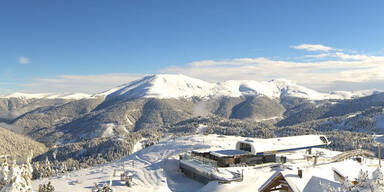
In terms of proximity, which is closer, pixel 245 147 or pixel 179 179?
pixel 179 179

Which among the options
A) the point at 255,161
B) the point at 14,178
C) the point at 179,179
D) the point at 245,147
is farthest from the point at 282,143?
the point at 14,178

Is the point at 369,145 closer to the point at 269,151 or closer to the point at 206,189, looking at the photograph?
the point at 269,151

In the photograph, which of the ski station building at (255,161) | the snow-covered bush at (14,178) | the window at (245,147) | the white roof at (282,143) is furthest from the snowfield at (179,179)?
the snow-covered bush at (14,178)

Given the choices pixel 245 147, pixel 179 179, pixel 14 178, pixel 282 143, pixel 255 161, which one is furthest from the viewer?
pixel 282 143

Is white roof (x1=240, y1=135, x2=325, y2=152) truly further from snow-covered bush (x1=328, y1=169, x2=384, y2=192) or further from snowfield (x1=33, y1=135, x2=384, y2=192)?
snow-covered bush (x1=328, y1=169, x2=384, y2=192)

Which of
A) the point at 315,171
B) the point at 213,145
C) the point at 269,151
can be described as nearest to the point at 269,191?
the point at 315,171

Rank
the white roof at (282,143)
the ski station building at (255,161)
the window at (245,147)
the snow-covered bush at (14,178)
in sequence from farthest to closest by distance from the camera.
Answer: the window at (245,147), the white roof at (282,143), the ski station building at (255,161), the snow-covered bush at (14,178)

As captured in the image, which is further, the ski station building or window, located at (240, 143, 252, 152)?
window, located at (240, 143, 252, 152)

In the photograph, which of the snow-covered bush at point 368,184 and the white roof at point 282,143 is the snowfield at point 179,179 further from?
the snow-covered bush at point 368,184

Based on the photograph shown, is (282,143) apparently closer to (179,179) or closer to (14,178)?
(179,179)

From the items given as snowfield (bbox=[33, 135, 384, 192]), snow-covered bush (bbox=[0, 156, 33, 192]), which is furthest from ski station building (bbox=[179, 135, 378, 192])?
snow-covered bush (bbox=[0, 156, 33, 192])

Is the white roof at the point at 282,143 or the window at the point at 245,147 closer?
the white roof at the point at 282,143

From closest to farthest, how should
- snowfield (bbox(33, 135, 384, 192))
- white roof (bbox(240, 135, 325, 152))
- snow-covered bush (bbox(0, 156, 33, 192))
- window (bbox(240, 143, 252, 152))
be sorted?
snow-covered bush (bbox(0, 156, 33, 192)), snowfield (bbox(33, 135, 384, 192)), white roof (bbox(240, 135, 325, 152)), window (bbox(240, 143, 252, 152))
